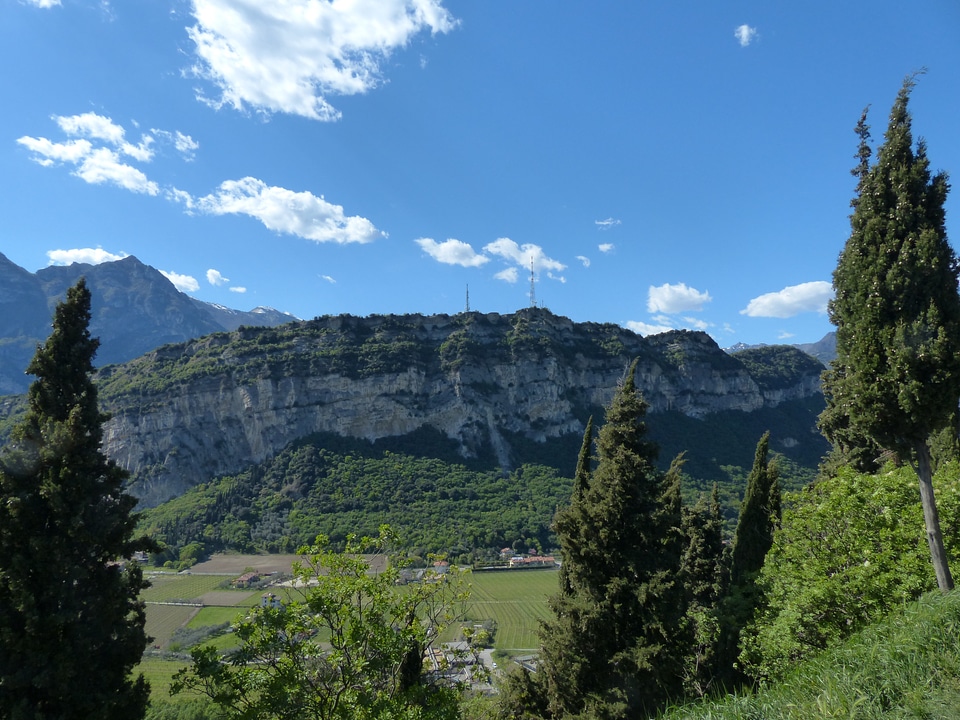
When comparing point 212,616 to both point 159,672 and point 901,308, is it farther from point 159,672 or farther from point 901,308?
point 901,308

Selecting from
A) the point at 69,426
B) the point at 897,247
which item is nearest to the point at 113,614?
the point at 69,426

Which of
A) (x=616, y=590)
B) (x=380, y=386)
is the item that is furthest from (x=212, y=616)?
(x=380, y=386)

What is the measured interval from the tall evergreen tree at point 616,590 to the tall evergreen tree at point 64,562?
9.61 meters

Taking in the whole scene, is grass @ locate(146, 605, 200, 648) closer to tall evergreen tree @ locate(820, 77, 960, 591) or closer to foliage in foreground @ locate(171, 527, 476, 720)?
foliage in foreground @ locate(171, 527, 476, 720)

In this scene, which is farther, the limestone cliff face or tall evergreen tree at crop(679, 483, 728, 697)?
the limestone cliff face

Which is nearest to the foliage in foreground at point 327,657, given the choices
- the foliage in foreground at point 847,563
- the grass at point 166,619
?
the foliage in foreground at point 847,563

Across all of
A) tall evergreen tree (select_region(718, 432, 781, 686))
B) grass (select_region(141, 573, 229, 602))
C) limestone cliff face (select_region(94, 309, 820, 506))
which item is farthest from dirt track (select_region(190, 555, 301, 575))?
tall evergreen tree (select_region(718, 432, 781, 686))

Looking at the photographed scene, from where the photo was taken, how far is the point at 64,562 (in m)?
9.32

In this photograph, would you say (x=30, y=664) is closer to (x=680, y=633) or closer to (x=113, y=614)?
(x=113, y=614)

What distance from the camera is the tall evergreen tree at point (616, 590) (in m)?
11.8

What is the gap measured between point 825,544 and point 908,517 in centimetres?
141

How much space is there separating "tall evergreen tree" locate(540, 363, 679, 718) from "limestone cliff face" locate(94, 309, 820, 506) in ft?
314

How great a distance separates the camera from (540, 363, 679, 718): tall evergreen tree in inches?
464

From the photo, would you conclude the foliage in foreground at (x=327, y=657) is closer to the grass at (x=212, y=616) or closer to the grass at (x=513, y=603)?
the grass at (x=513, y=603)
